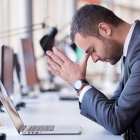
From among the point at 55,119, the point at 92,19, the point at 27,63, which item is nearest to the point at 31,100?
the point at 27,63

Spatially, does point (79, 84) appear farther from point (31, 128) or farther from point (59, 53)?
point (31, 128)

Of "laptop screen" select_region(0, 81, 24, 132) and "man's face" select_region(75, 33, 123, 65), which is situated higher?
"man's face" select_region(75, 33, 123, 65)

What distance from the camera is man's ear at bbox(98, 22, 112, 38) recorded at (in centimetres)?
138

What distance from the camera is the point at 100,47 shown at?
1.43 m

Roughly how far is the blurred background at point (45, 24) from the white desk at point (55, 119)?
1.11 ft

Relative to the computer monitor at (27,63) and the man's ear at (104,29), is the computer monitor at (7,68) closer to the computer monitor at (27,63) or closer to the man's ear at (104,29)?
the computer monitor at (27,63)

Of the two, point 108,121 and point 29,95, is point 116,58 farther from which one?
point 29,95

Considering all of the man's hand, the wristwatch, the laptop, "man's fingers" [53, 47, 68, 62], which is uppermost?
"man's fingers" [53, 47, 68, 62]

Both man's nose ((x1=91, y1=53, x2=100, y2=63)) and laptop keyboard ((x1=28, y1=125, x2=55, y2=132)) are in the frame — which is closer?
laptop keyboard ((x1=28, y1=125, x2=55, y2=132))

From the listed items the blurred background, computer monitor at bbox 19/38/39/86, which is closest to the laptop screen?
the blurred background

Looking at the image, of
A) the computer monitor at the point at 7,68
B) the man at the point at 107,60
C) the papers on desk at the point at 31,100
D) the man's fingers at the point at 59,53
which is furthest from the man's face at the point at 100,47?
the papers on desk at the point at 31,100

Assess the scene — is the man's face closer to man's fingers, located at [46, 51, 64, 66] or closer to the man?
the man

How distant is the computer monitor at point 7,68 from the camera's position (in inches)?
67.8

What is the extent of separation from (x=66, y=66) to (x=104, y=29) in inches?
9.9
